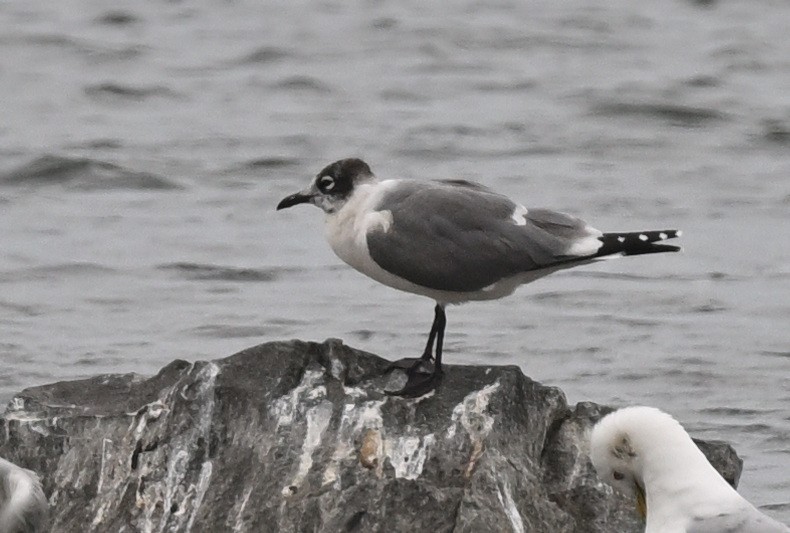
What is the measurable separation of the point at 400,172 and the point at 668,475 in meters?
9.79

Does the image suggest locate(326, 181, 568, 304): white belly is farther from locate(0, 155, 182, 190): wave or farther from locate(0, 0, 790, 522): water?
locate(0, 155, 182, 190): wave

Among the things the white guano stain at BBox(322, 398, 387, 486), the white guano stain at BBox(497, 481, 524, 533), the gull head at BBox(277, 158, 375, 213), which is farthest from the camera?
the gull head at BBox(277, 158, 375, 213)

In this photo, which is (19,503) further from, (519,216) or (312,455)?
(519,216)

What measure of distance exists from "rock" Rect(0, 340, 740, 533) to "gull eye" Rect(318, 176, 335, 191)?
0.74 meters

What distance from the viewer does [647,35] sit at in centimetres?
2114

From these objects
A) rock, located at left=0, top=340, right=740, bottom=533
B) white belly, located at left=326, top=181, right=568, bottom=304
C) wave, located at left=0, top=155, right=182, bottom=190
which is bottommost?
wave, located at left=0, top=155, right=182, bottom=190

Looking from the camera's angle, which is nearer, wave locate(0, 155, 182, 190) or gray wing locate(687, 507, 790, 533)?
gray wing locate(687, 507, 790, 533)

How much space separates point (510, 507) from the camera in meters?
6.15

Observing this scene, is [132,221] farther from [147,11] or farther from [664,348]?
[147,11]

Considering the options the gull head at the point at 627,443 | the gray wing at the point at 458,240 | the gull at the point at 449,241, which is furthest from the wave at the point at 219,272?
the gull head at the point at 627,443

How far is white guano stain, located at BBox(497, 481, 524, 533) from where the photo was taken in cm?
612

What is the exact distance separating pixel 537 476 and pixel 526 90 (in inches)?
506

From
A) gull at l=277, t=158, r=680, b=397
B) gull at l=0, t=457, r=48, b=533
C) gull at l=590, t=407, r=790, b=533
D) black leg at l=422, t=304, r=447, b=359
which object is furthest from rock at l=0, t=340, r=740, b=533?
gull at l=0, t=457, r=48, b=533

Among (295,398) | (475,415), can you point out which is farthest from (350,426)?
(475,415)
